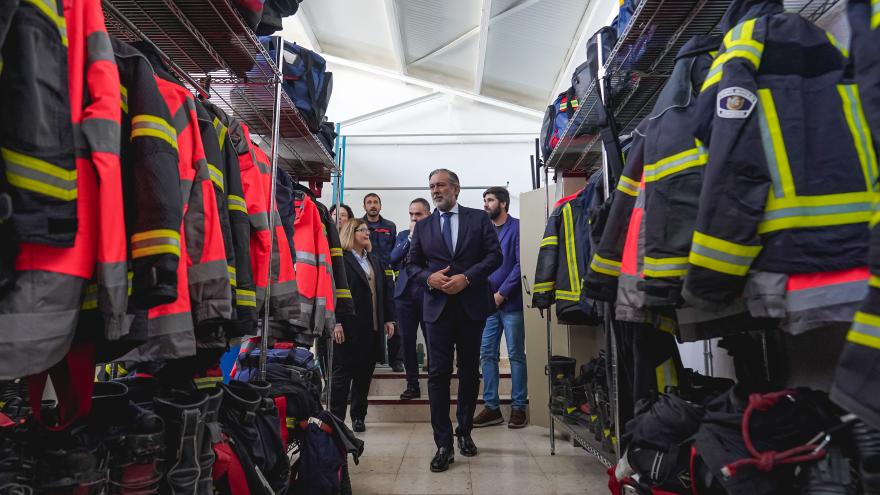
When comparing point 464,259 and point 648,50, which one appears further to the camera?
point 464,259

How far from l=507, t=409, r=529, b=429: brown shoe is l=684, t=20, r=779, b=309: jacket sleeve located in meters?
2.85

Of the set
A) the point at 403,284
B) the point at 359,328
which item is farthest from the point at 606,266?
the point at 403,284

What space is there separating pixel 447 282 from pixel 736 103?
1814 millimetres

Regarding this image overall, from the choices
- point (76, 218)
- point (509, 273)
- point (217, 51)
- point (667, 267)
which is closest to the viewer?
point (76, 218)

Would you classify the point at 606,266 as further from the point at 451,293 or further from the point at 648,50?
the point at 451,293

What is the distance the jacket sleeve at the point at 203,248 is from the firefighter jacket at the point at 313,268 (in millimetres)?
1130

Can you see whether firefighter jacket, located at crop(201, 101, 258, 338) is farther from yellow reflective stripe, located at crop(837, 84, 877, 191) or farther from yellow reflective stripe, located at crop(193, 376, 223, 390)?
yellow reflective stripe, located at crop(837, 84, 877, 191)

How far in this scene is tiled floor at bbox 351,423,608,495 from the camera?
2.42m

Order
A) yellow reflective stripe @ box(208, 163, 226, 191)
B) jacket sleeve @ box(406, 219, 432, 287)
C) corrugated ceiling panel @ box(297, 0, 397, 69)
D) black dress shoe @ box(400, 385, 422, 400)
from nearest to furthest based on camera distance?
1. yellow reflective stripe @ box(208, 163, 226, 191)
2. jacket sleeve @ box(406, 219, 432, 287)
3. black dress shoe @ box(400, 385, 422, 400)
4. corrugated ceiling panel @ box(297, 0, 397, 69)

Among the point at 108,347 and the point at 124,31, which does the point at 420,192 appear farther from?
the point at 108,347

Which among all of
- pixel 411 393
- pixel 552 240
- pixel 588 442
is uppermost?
pixel 552 240

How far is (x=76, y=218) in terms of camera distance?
92 cm

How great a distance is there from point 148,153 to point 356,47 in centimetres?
648

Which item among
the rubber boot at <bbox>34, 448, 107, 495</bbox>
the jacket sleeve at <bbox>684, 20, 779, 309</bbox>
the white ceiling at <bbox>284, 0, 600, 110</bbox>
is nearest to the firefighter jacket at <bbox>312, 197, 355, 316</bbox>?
the rubber boot at <bbox>34, 448, 107, 495</bbox>
